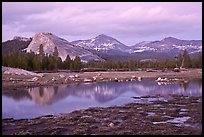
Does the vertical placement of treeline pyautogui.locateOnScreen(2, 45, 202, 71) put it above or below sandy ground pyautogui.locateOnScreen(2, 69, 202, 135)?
above

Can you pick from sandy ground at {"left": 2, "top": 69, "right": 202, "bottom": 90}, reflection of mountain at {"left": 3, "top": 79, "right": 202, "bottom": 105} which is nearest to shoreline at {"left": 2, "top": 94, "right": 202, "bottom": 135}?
reflection of mountain at {"left": 3, "top": 79, "right": 202, "bottom": 105}

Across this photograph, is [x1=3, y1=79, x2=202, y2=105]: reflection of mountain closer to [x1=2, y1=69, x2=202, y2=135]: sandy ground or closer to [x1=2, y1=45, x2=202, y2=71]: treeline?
[x1=2, y1=69, x2=202, y2=135]: sandy ground

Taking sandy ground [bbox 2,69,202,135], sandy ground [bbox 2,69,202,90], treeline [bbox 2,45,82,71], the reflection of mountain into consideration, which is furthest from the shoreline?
treeline [bbox 2,45,82,71]

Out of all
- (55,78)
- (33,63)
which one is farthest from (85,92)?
(33,63)

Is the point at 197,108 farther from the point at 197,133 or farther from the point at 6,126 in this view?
the point at 6,126

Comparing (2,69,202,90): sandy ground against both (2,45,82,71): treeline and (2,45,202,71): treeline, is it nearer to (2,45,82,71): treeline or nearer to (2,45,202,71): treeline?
(2,45,82,71): treeline

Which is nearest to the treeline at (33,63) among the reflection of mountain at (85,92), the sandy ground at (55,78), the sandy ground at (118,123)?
the sandy ground at (55,78)

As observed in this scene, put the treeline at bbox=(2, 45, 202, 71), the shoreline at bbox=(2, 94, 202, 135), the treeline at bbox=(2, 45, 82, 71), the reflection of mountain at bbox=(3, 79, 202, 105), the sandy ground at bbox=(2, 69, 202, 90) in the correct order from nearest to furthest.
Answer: the shoreline at bbox=(2, 94, 202, 135)
the reflection of mountain at bbox=(3, 79, 202, 105)
the sandy ground at bbox=(2, 69, 202, 90)
the treeline at bbox=(2, 45, 82, 71)
the treeline at bbox=(2, 45, 202, 71)

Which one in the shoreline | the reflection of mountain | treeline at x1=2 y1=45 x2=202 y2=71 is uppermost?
treeline at x1=2 y1=45 x2=202 y2=71

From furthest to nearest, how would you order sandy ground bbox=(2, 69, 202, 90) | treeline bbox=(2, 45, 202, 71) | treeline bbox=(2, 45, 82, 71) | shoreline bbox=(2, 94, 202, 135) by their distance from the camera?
1. treeline bbox=(2, 45, 202, 71)
2. treeline bbox=(2, 45, 82, 71)
3. sandy ground bbox=(2, 69, 202, 90)
4. shoreline bbox=(2, 94, 202, 135)

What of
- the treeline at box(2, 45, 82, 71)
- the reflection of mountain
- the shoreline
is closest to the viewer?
the shoreline

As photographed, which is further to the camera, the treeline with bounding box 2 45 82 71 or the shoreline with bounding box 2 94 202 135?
the treeline with bounding box 2 45 82 71

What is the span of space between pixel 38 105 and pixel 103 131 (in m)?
12.2

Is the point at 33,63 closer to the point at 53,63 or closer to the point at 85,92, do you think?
the point at 53,63
